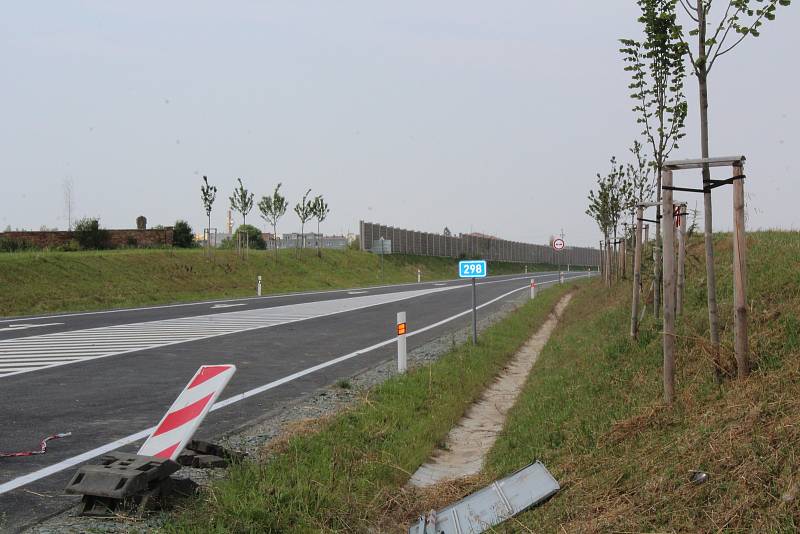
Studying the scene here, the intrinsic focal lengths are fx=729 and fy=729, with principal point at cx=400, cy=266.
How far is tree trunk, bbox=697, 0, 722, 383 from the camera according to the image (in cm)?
672

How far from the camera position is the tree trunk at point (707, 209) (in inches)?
265

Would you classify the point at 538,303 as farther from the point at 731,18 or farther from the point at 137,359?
the point at 731,18

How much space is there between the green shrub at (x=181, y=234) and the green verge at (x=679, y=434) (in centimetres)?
4429

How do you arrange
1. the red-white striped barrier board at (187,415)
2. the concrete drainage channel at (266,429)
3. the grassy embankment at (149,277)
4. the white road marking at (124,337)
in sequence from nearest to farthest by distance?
the concrete drainage channel at (266,429) < the red-white striped barrier board at (187,415) < the white road marking at (124,337) < the grassy embankment at (149,277)

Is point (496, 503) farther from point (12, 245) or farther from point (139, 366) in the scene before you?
point (12, 245)

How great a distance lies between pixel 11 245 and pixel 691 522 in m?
Result: 42.8

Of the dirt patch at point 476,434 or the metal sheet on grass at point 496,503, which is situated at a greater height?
the metal sheet on grass at point 496,503

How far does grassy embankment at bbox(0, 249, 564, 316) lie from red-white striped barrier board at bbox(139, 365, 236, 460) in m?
24.3

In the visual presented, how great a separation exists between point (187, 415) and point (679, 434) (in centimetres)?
385

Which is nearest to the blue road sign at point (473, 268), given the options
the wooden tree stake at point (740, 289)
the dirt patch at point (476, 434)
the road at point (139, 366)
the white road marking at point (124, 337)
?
the dirt patch at point (476, 434)

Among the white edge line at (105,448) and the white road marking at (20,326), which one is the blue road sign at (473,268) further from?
the white road marking at (20,326)

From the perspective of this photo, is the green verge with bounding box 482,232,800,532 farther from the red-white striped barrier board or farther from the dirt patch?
the red-white striped barrier board

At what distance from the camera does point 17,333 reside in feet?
59.2

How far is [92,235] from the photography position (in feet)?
147
